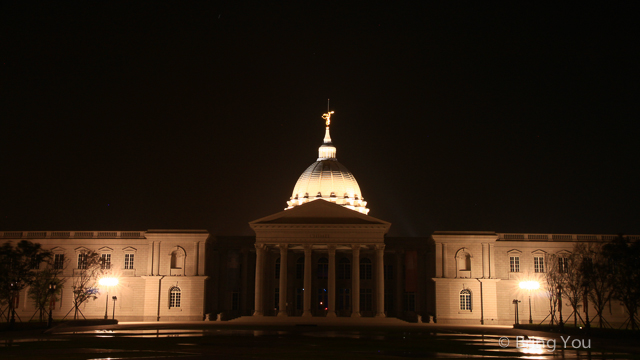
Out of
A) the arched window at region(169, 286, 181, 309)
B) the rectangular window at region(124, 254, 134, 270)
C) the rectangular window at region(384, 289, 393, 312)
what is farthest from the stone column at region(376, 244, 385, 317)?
the rectangular window at region(124, 254, 134, 270)

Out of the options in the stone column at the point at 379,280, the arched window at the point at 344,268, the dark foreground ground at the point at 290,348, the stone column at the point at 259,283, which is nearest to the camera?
the dark foreground ground at the point at 290,348

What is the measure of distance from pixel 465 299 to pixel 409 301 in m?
9.62

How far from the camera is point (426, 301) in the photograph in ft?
281

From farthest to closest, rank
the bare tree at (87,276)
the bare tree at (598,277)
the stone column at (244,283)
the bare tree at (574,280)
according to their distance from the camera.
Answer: the stone column at (244,283) < the bare tree at (87,276) < the bare tree at (574,280) < the bare tree at (598,277)

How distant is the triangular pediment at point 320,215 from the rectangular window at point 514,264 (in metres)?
15.8

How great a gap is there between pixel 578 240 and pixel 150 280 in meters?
47.1

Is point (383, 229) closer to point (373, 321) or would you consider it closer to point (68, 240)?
point (373, 321)

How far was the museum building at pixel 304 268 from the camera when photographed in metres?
77.4

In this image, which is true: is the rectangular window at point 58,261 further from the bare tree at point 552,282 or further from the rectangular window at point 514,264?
the bare tree at point 552,282

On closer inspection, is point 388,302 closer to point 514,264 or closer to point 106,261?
point 514,264

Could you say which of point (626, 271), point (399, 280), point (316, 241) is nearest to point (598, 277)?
point (626, 271)

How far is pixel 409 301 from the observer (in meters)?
86.1

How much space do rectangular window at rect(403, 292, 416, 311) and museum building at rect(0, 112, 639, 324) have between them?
2.09ft

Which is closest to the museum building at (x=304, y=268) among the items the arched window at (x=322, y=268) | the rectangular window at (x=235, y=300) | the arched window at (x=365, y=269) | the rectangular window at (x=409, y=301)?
the rectangular window at (x=235, y=300)
